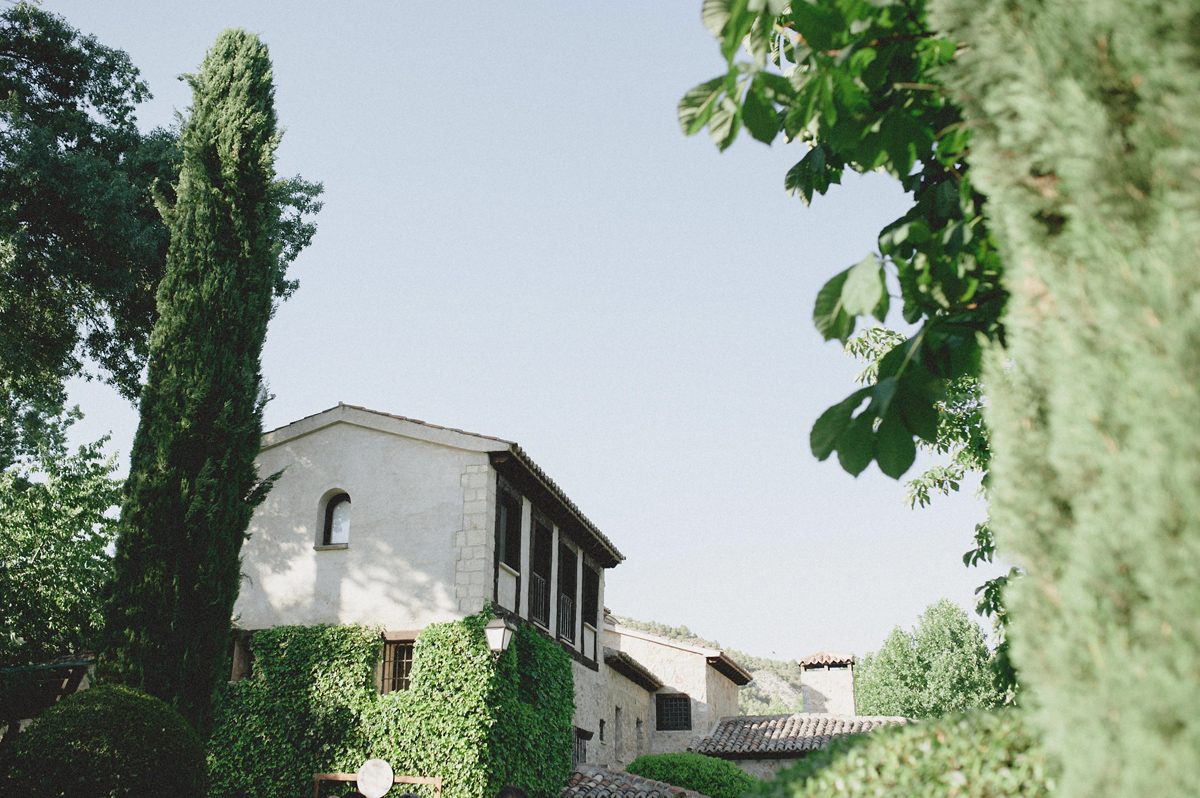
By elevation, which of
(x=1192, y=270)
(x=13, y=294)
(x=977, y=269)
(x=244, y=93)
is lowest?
(x=1192, y=270)

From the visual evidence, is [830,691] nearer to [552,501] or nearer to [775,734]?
[775,734]

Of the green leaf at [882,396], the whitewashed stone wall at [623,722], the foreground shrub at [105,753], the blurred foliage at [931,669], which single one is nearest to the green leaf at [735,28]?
the green leaf at [882,396]

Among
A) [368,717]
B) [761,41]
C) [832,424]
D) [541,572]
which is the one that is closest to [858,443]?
[832,424]

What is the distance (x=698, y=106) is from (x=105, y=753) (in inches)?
325

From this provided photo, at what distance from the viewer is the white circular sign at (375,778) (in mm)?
10719

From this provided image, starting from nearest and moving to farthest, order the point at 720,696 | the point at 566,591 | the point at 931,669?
the point at 566,591 < the point at 720,696 < the point at 931,669

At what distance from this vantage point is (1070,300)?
219 centimetres

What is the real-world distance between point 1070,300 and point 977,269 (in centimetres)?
107

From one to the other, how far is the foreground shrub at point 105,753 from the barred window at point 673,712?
17889 millimetres

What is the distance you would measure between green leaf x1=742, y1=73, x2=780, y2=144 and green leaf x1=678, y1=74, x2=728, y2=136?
113mm

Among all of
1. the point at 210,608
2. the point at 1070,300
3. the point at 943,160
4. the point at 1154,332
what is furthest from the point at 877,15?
the point at 210,608

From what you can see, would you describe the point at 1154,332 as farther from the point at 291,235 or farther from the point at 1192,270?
the point at 291,235

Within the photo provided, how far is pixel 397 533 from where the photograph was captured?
1327 centimetres

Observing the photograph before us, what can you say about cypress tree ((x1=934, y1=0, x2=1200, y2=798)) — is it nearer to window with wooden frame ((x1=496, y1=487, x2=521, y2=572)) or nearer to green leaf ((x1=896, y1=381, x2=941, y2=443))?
green leaf ((x1=896, y1=381, x2=941, y2=443))
